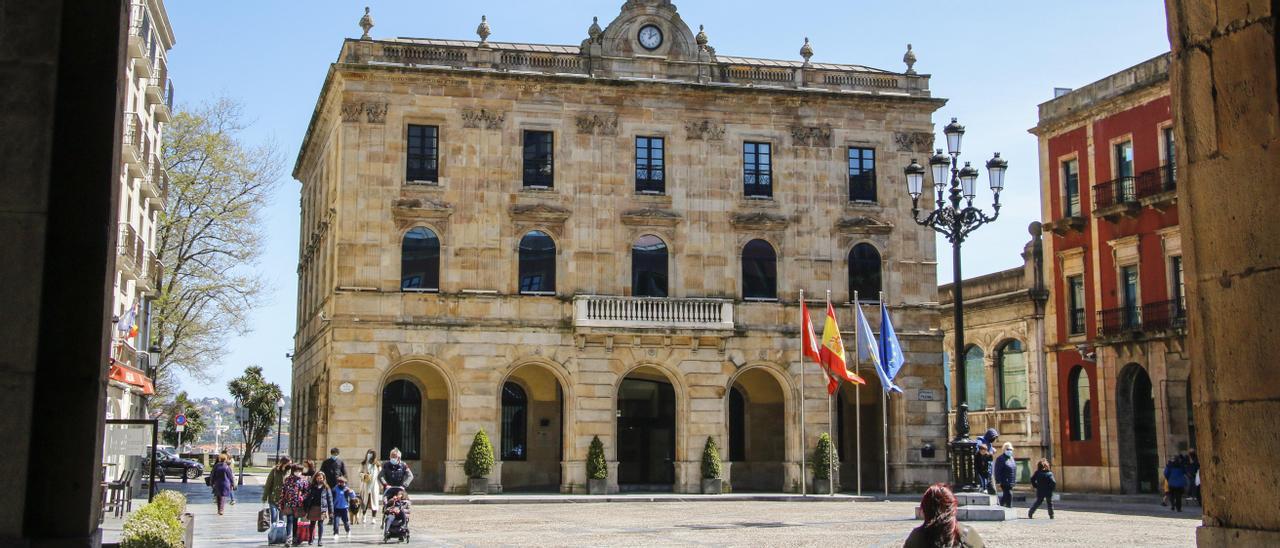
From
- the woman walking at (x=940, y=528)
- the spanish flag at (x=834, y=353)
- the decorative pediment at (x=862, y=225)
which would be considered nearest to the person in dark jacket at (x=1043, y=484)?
the spanish flag at (x=834, y=353)

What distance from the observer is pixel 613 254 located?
1560 inches

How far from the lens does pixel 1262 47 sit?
7.82 m

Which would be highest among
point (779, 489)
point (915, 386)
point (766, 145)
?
point (766, 145)

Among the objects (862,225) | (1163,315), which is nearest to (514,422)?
(862,225)

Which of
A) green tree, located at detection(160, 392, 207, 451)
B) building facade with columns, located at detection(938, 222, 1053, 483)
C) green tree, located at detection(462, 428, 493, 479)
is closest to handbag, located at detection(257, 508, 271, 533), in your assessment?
green tree, located at detection(462, 428, 493, 479)

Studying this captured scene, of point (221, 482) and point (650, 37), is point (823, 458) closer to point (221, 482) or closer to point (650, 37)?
point (650, 37)

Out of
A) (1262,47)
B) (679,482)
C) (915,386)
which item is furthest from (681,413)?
(1262,47)

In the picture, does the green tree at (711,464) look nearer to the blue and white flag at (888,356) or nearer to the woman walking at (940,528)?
the blue and white flag at (888,356)

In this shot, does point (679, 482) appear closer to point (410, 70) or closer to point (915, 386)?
point (915, 386)

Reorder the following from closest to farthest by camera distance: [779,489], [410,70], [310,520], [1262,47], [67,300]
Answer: [67,300] < [1262,47] < [310,520] < [410,70] < [779,489]

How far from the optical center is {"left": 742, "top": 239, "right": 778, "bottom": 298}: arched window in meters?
40.6

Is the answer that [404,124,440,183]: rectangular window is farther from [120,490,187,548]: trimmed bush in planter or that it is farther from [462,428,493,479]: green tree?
[120,490,187,548]: trimmed bush in planter

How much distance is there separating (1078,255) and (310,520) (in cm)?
3019

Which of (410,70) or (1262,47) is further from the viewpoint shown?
(410,70)
